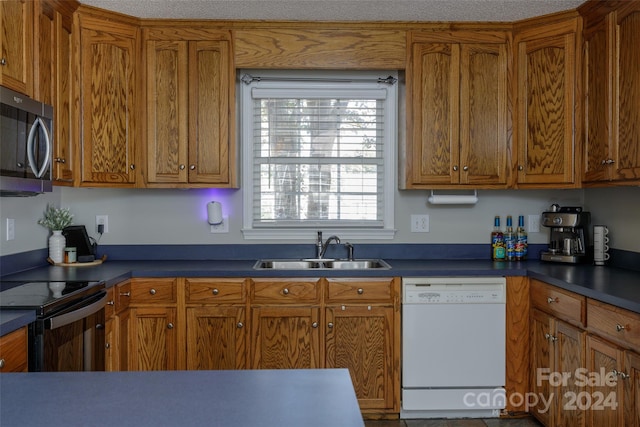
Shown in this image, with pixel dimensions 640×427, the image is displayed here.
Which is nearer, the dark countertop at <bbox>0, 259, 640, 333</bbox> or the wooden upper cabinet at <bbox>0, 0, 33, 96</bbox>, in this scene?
the wooden upper cabinet at <bbox>0, 0, 33, 96</bbox>

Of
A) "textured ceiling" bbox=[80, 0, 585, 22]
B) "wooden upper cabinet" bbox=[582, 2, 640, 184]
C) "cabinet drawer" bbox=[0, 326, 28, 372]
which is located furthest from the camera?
"textured ceiling" bbox=[80, 0, 585, 22]

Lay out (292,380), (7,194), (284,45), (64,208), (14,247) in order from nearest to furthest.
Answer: (292,380) → (7,194) → (14,247) → (284,45) → (64,208)

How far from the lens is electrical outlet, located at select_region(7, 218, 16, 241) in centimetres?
279

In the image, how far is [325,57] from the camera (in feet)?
10.4

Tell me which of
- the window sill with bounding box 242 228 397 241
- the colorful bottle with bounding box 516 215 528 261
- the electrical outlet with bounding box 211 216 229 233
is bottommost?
the colorful bottle with bounding box 516 215 528 261

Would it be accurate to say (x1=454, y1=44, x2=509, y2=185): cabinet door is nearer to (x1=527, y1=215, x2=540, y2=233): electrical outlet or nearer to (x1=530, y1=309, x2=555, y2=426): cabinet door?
(x1=527, y1=215, x2=540, y2=233): electrical outlet

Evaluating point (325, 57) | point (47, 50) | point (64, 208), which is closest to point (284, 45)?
point (325, 57)

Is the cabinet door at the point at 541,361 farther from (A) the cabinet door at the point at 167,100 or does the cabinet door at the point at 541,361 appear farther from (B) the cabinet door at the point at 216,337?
(A) the cabinet door at the point at 167,100

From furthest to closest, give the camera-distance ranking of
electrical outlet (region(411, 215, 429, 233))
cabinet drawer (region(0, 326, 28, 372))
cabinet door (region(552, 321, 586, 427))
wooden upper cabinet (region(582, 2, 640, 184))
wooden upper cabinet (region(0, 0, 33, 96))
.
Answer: electrical outlet (region(411, 215, 429, 233)) → wooden upper cabinet (region(582, 2, 640, 184)) → cabinet door (region(552, 321, 586, 427)) → wooden upper cabinet (region(0, 0, 33, 96)) → cabinet drawer (region(0, 326, 28, 372))

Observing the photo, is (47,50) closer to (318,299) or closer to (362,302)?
(318,299)

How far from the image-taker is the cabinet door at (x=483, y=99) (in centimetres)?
316

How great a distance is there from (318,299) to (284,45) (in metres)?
1.53

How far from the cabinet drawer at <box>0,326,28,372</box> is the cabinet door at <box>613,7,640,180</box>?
8.90 ft

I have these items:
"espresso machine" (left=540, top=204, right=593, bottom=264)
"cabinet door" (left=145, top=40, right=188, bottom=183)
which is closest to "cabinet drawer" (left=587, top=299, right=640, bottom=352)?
"espresso machine" (left=540, top=204, right=593, bottom=264)
